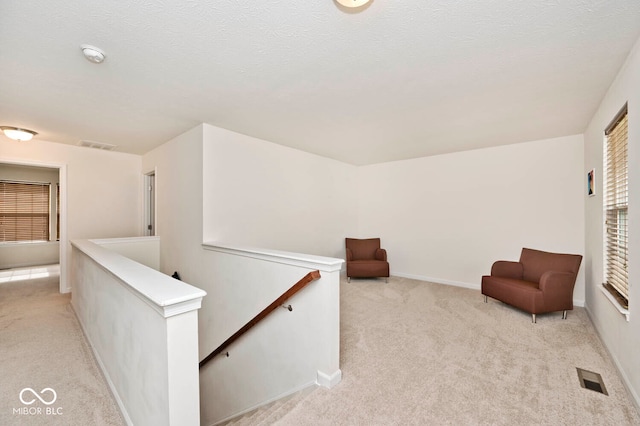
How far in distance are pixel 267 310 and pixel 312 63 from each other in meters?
2.12

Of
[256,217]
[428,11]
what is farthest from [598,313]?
[256,217]

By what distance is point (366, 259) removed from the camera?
5332 mm

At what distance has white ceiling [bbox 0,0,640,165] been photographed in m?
1.50

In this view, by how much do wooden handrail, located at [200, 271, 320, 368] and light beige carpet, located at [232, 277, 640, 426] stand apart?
71 cm

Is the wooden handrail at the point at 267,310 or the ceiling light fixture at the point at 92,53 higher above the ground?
the ceiling light fixture at the point at 92,53

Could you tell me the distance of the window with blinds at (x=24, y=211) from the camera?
20.2 feet

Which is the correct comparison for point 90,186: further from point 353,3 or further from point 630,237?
point 630,237

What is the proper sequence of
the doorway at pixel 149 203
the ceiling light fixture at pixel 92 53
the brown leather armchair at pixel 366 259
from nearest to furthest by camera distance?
1. the ceiling light fixture at pixel 92 53
2. the brown leather armchair at pixel 366 259
3. the doorway at pixel 149 203

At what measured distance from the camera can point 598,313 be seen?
9.30 feet

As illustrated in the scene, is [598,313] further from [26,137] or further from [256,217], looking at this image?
[26,137]

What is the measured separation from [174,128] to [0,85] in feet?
4.94

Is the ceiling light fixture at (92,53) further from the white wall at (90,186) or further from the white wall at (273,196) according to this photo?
the white wall at (90,186)

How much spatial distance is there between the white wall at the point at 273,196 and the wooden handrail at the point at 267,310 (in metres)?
1.25

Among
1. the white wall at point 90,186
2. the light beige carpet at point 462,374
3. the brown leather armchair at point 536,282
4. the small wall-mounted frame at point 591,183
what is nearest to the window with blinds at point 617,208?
the small wall-mounted frame at point 591,183
